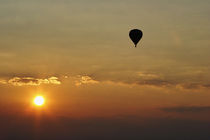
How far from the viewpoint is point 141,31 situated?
277 ft

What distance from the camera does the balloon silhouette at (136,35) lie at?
274ft

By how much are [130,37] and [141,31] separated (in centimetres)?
251

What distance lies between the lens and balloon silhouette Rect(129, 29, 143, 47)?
83.6 meters

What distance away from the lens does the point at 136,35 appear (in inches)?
3297

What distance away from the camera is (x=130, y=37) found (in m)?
84.4
